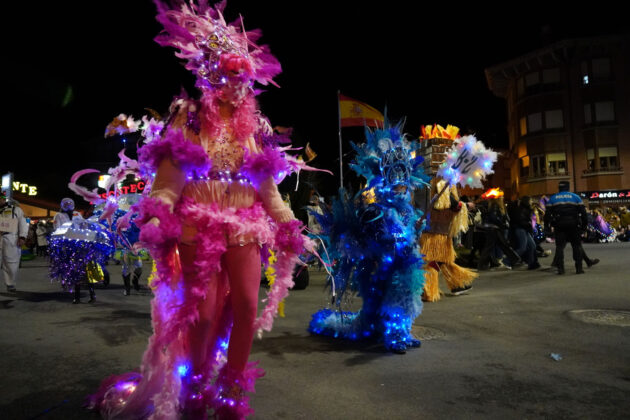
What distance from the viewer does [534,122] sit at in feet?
121

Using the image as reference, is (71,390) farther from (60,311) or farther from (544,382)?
(60,311)

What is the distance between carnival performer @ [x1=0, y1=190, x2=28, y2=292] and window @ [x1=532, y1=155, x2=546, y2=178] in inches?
1406

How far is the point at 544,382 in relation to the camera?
339 cm

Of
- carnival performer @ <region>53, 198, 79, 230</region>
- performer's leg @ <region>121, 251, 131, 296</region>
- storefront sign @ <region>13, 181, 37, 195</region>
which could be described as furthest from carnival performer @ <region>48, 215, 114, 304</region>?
storefront sign @ <region>13, 181, 37, 195</region>

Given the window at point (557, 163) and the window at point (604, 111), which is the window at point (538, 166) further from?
the window at point (604, 111)

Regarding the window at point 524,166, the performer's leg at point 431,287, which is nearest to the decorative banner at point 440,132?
the performer's leg at point 431,287

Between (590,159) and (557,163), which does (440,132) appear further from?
(590,159)

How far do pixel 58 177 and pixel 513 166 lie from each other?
38541mm

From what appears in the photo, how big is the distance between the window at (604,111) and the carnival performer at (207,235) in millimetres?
39015

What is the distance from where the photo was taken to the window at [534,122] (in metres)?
36.5

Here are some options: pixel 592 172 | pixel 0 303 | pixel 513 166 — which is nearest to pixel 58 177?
pixel 0 303

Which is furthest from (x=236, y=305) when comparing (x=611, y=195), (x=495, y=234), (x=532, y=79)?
(x=532, y=79)

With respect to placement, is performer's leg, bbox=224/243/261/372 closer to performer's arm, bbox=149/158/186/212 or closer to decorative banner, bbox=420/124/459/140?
performer's arm, bbox=149/158/186/212

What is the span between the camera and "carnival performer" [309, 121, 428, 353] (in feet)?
14.6
